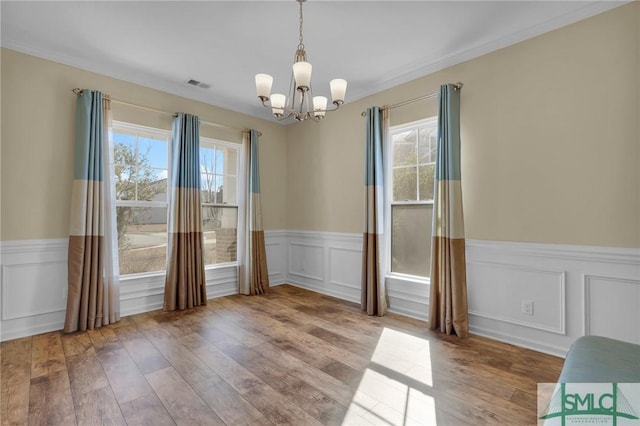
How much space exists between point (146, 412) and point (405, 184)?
3266mm

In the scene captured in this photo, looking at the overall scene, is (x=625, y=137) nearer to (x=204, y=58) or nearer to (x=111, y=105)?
(x=204, y=58)

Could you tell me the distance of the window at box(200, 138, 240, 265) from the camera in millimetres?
4406

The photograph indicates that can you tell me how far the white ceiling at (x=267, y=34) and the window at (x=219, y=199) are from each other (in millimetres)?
1123

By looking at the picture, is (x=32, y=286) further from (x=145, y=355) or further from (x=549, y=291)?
(x=549, y=291)

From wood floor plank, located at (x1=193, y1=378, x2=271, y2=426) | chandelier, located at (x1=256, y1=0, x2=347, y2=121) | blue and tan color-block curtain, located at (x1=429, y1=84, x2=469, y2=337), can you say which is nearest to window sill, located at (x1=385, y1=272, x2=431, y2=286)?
blue and tan color-block curtain, located at (x1=429, y1=84, x2=469, y2=337)

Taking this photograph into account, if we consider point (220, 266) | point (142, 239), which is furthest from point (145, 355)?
point (220, 266)

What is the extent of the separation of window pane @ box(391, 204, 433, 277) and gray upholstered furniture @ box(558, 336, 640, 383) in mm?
2085

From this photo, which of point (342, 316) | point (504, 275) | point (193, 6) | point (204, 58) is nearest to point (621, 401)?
point (504, 275)

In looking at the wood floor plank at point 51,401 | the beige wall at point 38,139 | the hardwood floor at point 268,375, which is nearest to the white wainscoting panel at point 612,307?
the hardwood floor at point 268,375

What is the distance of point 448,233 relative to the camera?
309 centimetres

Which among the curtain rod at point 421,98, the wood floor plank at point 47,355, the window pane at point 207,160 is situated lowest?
the wood floor plank at point 47,355

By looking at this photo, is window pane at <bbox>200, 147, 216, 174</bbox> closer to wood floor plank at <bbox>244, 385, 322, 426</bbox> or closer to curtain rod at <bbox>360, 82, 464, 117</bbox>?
curtain rod at <bbox>360, 82, 464, 117</bbox>

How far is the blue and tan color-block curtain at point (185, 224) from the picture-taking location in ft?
12.5

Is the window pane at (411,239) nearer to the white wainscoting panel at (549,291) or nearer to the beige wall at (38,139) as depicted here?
the white wainscoting panel at (549,291)
